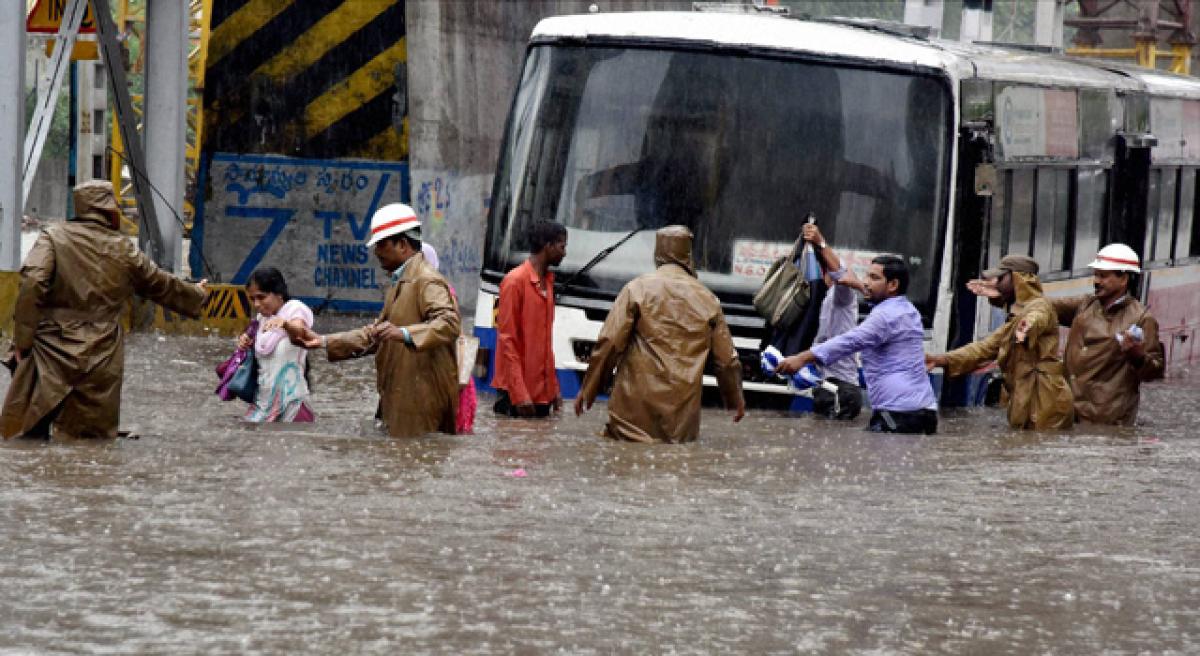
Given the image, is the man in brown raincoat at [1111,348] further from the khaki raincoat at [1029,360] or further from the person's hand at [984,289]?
the person's hand at [984,289]

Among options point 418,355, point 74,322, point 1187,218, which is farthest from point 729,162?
point 1187,218

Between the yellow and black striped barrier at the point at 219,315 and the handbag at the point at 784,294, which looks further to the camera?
the yellow and black striped barrier at the point at 219,315

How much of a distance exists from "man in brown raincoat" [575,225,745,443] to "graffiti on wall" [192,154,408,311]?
931 cm

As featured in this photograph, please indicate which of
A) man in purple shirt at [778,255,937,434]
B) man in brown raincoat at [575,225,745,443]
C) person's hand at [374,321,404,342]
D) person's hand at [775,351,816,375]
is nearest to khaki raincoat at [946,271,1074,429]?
man in purple shirt at [778,255,937,434]

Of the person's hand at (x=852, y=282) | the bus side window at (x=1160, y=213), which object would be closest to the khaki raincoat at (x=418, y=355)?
A: the person's hand at (x=852, y=282)

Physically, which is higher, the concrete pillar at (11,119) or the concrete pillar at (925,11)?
the concrete pillar at (925,11)

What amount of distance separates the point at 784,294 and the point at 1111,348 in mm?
2219

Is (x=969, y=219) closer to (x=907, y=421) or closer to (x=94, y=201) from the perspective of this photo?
(x=907, y=421)

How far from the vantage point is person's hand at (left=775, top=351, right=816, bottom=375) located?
13.0 m

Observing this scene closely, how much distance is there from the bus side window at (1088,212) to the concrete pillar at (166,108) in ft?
23.9

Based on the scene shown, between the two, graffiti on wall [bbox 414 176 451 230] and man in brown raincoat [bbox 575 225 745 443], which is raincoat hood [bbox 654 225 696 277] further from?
graffiti on wall [bbox 414 176 451 230]

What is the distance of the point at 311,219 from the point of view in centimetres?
2116

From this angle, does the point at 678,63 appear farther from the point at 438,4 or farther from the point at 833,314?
the point at 438,4

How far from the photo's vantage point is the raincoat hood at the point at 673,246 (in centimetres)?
1202
